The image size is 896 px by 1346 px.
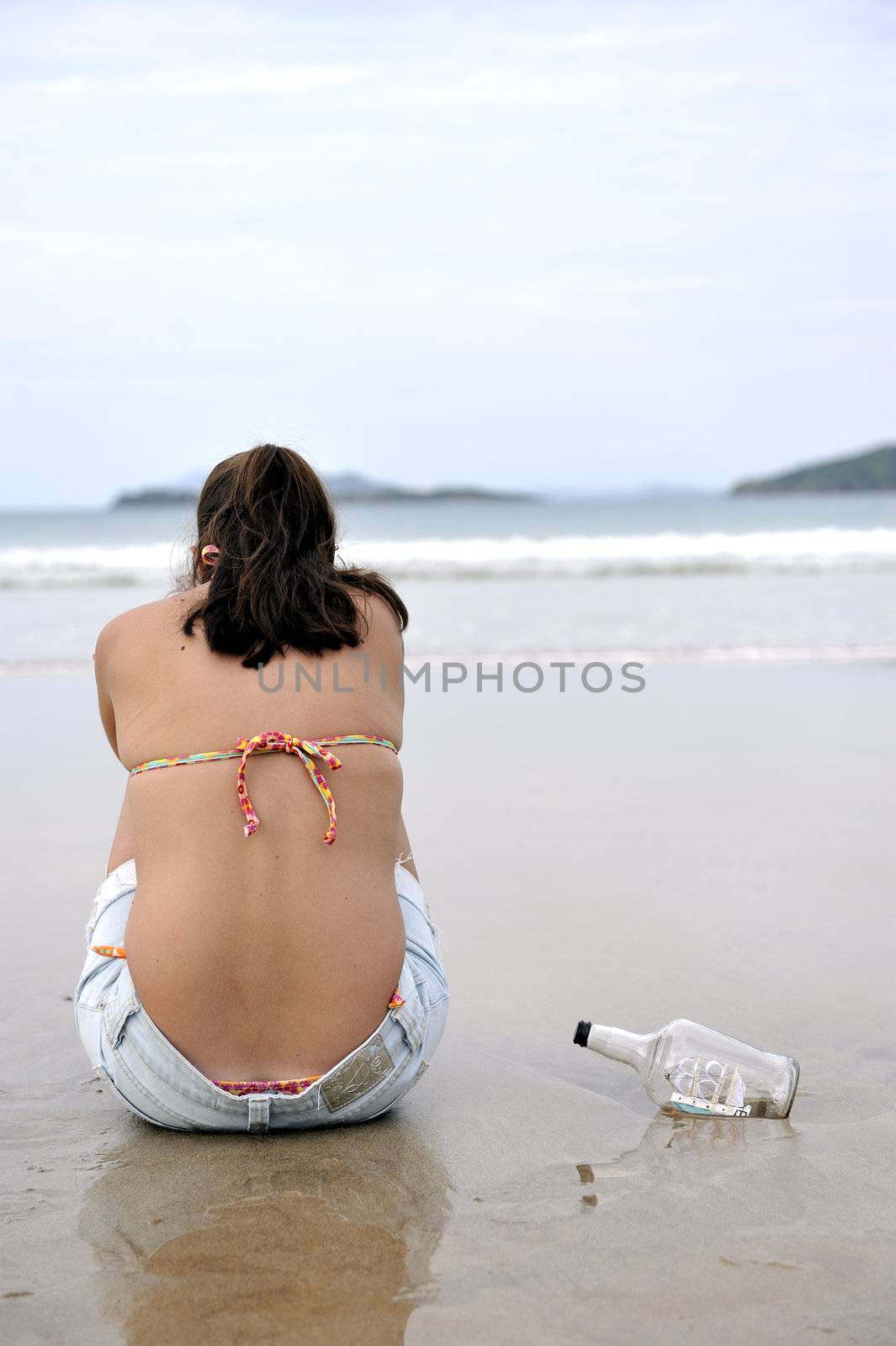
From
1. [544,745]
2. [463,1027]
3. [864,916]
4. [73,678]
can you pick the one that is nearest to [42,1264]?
[463,1027]

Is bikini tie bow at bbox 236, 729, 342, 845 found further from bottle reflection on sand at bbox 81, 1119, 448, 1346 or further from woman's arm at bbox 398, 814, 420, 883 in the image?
bottle reflection on sand at bbox 81, 1119, 448, 1346

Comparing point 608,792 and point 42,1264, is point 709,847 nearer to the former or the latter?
point 608,792

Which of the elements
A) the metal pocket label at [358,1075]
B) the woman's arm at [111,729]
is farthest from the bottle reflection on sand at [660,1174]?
the woman's arm at [111,729]

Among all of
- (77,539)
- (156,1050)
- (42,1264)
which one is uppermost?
(77,539)

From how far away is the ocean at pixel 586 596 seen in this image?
9.30 m

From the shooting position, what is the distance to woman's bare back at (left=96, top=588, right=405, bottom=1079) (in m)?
2.22

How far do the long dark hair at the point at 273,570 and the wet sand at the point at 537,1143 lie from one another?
924mm

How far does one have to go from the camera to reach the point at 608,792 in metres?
5.07

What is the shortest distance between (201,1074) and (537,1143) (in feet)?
2.07

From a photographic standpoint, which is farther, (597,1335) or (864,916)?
(864,916)

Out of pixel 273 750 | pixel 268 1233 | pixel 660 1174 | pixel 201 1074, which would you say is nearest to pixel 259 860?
pixel 273 750

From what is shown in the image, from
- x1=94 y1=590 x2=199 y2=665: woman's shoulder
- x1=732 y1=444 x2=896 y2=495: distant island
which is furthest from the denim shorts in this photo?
x1=732 y1=444 x2=896 y2=495: distant island

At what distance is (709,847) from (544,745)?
1.70 metres

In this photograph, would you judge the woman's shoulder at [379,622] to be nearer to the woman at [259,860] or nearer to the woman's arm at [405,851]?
the woman at [259,860]
